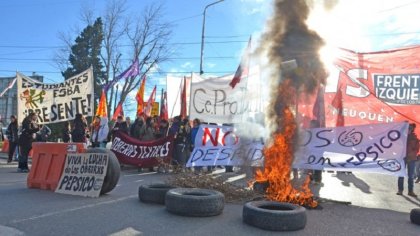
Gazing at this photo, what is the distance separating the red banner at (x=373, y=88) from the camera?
9.27m

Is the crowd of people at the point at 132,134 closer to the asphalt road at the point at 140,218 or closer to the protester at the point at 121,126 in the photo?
the protester at the point at 121,126

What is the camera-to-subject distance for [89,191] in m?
8.26

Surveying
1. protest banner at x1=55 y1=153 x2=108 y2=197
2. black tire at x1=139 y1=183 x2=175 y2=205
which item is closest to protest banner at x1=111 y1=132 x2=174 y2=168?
protest banner at x1=55 y1=153 x2=108 y2=197

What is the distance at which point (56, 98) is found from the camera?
555 inches

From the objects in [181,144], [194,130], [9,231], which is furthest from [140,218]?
[181,144]

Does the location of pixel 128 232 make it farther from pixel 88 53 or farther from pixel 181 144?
pixel 88 53

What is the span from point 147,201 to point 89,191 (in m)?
1.30

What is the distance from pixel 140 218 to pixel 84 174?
2.58 metres

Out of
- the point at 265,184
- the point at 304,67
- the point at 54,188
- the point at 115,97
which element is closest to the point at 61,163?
the point at 54,188

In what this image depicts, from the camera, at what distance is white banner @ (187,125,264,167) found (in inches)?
462

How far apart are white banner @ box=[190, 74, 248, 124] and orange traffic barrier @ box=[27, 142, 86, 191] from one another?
5.95m

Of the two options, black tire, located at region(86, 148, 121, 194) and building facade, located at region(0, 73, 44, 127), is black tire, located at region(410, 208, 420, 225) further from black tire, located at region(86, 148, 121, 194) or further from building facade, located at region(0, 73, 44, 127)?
building facade, located at region(0, 73, 44, 127)

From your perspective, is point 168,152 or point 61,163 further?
point 168,152

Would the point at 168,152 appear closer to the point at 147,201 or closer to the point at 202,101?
the point at 202,101
